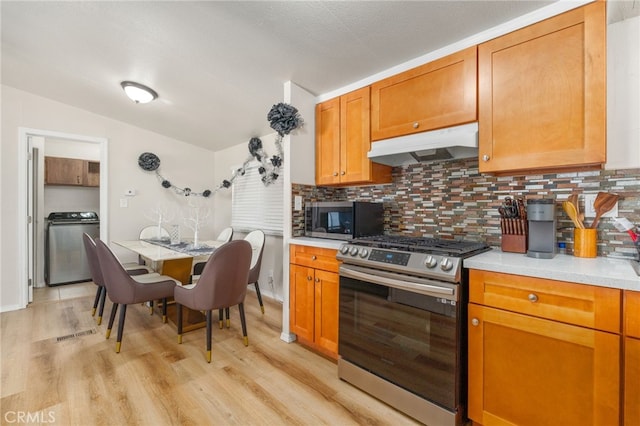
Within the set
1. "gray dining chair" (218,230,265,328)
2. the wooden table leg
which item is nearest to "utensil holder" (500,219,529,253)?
"gray dining chair" (218,230,265,328)

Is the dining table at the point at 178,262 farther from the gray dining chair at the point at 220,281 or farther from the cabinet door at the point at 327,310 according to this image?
the cabinet door at the point at 327,310

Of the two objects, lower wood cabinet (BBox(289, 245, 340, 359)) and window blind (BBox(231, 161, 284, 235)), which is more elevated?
window blind (BBox(231, 161, 284, 235))

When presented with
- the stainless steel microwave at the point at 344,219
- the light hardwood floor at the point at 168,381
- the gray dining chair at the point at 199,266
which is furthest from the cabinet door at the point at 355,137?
the gray dining chair at the point at 199,266

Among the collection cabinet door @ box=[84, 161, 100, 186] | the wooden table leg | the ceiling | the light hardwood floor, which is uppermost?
the ceiling

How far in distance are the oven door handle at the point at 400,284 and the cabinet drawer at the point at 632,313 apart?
23.4 inches

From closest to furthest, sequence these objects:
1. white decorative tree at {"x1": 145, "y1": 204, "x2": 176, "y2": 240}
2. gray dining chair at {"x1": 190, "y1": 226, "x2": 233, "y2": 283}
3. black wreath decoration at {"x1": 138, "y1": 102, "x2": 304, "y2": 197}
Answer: black wreath decoration at {"x1": 138, "y1": 102, "x2": 304, "y2": 197}
gray dining chair at {"x1": 190, "y1": 226, "x2": 233, "y2": 283}
white decorative tree at {"x1": 145, "y1": 204, "x2": 176, "y2": 240}

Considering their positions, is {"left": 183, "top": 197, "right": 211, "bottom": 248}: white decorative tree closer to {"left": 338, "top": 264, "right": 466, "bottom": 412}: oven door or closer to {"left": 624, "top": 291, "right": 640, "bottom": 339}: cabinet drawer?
{"left": 338, "top": 264, "right": 466, "bottom": 412}: oven door

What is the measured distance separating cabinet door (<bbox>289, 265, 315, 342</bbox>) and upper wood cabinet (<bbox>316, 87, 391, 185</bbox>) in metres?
0.81

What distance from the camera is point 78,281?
4492 millimetres

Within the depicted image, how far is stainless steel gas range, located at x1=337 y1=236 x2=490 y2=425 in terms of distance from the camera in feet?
4.72

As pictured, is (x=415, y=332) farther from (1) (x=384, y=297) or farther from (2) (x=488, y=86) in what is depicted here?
(2) (x=488, y=86)

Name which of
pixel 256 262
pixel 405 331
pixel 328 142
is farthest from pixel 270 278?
pixel 405 331

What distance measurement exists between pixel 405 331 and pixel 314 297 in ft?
2.68

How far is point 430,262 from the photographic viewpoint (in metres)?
1.48
